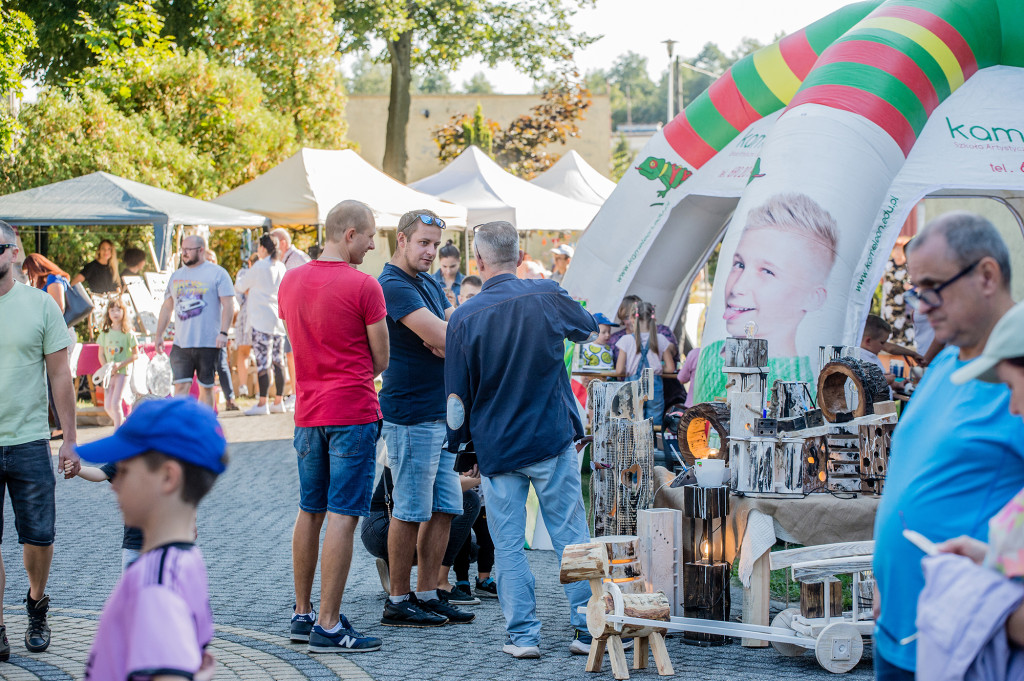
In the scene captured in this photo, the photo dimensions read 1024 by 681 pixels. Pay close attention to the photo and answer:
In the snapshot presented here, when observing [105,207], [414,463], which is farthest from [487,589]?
[105,207]

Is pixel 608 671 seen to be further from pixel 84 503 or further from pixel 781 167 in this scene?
pixel 84 503

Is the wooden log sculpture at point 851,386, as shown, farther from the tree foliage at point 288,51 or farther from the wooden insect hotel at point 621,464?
the tree foliage at point 288,51

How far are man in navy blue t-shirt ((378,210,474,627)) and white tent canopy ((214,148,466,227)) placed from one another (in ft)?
32.6

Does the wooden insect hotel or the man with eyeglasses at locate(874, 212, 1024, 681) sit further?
the wooden insect hotel

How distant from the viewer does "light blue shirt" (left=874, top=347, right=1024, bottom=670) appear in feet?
7.19

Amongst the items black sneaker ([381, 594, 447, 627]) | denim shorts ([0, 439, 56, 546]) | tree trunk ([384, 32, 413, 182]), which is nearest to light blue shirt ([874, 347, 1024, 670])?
black sneaker ([381, 594, 447, 627])

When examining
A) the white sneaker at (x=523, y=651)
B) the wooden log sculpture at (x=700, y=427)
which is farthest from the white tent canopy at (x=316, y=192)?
the white sneaker at (x=523, y=651)

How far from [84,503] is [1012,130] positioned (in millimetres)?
7709

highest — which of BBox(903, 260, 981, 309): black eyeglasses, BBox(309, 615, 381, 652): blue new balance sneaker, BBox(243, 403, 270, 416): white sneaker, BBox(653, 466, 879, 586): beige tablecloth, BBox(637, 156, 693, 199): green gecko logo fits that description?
BBox(637, 156, 693, 199): green gecko logo

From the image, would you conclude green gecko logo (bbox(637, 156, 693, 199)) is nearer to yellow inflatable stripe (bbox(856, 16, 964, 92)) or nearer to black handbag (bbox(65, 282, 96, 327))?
yellow inflatable stripe (bbox(856, 16, 964, 92))

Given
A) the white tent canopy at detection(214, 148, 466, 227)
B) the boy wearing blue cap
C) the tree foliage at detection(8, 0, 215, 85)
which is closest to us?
the boy wearing blue cap

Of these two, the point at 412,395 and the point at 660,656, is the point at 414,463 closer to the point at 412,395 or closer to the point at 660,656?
the point at 412,395

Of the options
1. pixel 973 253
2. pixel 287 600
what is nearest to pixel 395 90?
pixel 287 600

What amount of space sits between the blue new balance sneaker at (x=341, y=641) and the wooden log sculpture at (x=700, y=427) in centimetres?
195
